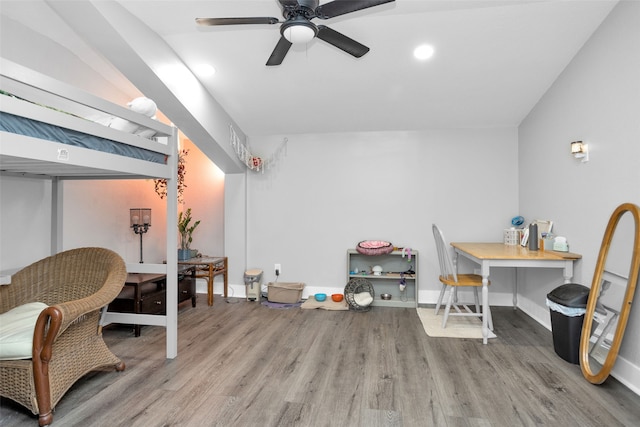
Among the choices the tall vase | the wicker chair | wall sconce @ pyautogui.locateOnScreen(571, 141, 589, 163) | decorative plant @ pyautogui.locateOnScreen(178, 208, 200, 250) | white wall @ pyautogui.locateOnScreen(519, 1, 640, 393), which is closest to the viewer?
the wicker chair

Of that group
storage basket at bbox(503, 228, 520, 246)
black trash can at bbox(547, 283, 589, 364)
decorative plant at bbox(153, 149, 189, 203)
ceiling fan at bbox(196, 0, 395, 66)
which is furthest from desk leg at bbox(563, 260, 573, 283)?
decorative plant at bbox(153, 149, 189, 203)

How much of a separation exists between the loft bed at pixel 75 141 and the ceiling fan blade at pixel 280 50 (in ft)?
2.96

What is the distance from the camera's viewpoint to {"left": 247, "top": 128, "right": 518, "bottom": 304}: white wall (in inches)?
157

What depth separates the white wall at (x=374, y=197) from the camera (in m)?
3.98

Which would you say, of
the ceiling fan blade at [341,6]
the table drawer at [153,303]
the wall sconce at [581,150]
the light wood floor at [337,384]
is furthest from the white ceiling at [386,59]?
the light wood floor at [337,384]

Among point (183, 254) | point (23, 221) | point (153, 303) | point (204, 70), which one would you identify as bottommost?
point (153, 303)

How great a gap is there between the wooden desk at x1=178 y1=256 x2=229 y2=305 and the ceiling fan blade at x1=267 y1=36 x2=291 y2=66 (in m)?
2.43

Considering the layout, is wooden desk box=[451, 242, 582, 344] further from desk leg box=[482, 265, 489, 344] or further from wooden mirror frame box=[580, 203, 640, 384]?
wooden mirror frame box=[580, 203, 640, 384]

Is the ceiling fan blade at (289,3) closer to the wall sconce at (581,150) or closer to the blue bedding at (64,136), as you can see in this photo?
the blue bedding at (64,136)

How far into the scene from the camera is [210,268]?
3918 millimetres

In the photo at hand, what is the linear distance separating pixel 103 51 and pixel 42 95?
39.3 inches

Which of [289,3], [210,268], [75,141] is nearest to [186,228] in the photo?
[210,268]

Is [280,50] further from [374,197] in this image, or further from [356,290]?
[356,290]

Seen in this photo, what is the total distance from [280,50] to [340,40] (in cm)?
41
